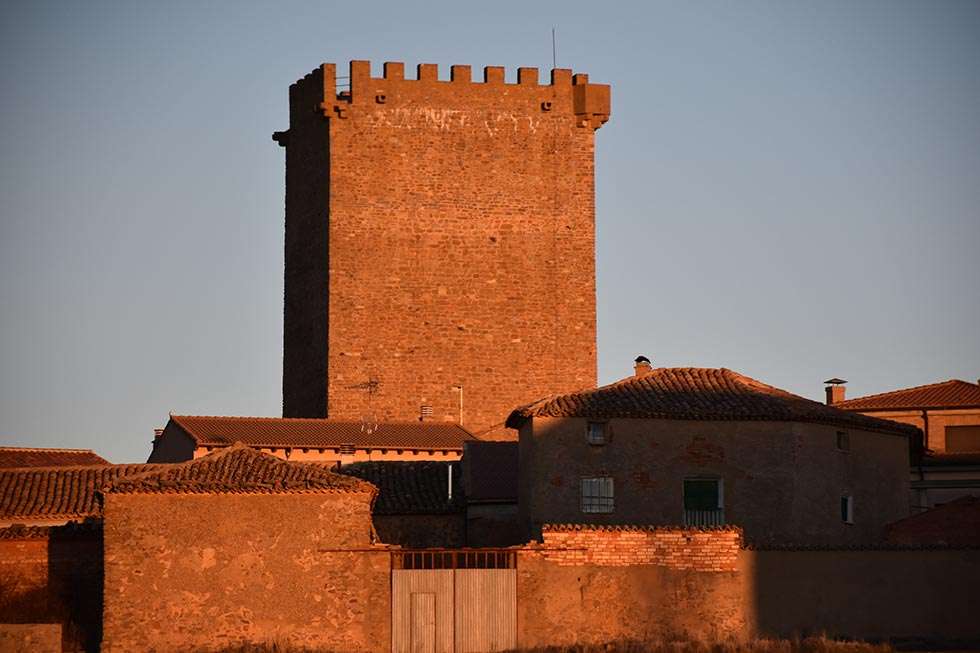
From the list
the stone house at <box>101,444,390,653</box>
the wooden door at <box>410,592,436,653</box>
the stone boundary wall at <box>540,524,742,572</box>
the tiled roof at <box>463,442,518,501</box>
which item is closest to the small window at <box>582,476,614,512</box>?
the tiled roof at <box>463,442,518,501</box>

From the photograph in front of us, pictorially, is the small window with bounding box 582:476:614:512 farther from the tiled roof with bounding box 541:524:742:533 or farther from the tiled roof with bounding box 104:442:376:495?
the tiled roof with bounding box 104:442:376:495

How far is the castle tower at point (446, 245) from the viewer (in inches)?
2303

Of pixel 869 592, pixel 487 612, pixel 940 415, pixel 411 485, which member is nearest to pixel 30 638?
pixel 487 612

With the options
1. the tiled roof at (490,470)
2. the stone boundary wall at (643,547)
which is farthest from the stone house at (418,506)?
the stone boundary wall at (643,547)

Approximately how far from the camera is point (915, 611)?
39.3 m

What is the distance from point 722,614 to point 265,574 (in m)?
7.53

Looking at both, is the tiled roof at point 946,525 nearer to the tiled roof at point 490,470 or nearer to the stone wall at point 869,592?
the stone wall at point 869,592

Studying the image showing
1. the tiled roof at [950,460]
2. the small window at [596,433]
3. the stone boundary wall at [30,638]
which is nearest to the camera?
the stone boundary wall at [30,638]

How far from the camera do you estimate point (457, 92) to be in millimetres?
59938

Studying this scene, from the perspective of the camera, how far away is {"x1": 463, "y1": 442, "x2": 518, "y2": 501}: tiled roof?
47.2 m

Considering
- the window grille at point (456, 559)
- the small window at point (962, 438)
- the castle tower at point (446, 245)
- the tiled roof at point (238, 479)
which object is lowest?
the window grille at point (456, 559)

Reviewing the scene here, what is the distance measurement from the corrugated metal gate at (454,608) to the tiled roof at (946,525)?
895cm

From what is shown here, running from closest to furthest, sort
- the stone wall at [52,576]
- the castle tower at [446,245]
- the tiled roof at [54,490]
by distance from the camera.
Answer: the stone wall at [52,576], the tiled roof at [54,490], the castle tower at [446,245]

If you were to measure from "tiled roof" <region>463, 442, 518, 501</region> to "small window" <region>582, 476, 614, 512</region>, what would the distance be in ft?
10.0
